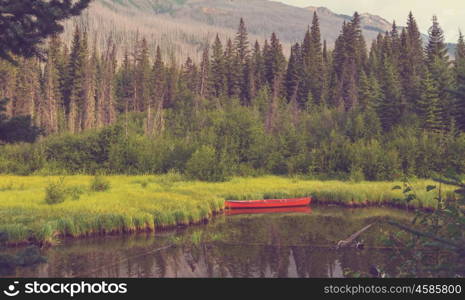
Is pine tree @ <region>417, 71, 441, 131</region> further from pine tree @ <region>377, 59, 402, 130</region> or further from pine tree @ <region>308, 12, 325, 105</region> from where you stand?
pine tree @ <region>308, 12, 325, 105</region>

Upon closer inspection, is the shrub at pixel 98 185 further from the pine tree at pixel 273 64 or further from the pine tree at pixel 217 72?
the pine tree at pixel 273 64

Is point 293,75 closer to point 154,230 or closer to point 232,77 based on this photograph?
point 232,77

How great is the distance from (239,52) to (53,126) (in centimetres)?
4413

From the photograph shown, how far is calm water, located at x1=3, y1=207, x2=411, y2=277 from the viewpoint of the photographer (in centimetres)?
1617

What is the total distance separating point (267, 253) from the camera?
18844 millimetres

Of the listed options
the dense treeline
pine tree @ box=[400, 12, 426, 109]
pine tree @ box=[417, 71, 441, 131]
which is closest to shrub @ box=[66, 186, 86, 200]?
the dense treeline

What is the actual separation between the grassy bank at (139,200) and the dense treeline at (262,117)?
3.95 m

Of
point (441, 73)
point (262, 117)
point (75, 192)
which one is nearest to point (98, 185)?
point (75, 192)

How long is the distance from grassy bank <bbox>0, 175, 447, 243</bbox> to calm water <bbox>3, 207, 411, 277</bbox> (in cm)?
95

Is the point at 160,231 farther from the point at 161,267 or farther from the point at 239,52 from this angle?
the point at 239,52

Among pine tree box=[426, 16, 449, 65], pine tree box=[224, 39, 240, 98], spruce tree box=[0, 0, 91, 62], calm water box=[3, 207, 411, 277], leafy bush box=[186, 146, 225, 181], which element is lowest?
leafy bush box=[186, 146, 225, 181]

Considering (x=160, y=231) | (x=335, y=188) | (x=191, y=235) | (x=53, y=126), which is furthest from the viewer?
(x=53, y=126)

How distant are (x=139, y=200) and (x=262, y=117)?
134ft

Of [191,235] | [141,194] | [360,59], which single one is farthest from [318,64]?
[191,235]
